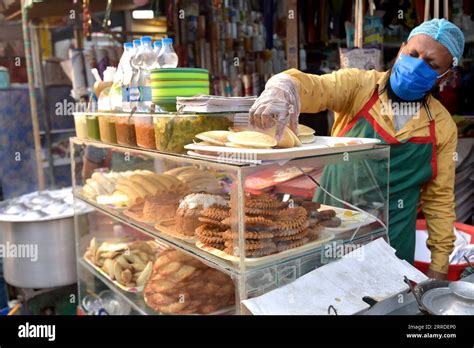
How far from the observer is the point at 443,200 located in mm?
1842

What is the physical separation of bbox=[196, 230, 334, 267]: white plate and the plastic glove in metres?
0.35

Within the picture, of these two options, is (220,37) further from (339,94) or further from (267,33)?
(339,94)

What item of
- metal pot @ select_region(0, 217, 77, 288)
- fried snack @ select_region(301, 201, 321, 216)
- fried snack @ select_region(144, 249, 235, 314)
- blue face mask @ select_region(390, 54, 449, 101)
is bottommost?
metal pot @ select_region(0, 217, 77, 288)

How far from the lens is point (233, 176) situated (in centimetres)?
130

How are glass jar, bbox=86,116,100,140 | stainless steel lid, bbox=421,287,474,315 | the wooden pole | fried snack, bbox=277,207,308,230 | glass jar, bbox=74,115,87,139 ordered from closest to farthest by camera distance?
stainless steel lid, bbox=421,287,474,315 → fried snack, bbox=277,207,308,230 → glass jar, bbox=86,116,100,140 → glass jar, bbox=74,115,87,139 → the wooden pole

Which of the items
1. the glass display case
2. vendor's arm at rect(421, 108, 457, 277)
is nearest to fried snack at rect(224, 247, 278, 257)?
the glass display case

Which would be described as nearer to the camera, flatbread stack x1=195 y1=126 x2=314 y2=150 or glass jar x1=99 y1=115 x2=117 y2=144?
flatbread stack x1=195 y1=126 x2=314 y2=150

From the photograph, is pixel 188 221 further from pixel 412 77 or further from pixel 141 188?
pixel 412 77

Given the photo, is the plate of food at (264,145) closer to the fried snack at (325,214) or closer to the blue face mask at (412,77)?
the fried snack at (325,214)

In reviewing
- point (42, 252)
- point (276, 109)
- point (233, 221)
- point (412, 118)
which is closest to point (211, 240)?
point (233, 221)

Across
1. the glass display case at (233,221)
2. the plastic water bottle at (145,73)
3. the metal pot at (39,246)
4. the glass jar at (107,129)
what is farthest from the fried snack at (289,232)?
the metal pot at (39,246)

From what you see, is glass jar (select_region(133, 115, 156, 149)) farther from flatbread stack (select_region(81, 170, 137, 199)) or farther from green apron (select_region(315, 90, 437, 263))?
green apron (select_region(315, 90, 437, 263))

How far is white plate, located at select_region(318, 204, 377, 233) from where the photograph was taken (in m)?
1.54

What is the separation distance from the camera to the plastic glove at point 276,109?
1409 millimetres
